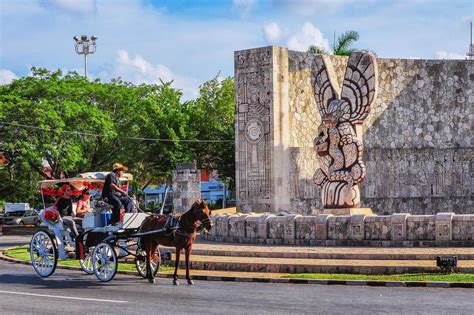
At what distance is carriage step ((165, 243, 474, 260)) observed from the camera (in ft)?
65.3

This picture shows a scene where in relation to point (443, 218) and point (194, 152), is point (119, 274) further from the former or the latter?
point (194, 152)

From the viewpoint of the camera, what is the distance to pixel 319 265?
1891cm

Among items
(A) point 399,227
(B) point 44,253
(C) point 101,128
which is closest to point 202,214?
(B) point 44,253

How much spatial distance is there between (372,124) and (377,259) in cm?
1851

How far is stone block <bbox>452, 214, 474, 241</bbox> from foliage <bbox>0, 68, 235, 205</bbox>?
22442mm

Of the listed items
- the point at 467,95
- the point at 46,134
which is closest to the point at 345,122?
the point at 467,95

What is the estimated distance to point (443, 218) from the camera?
22.3 m

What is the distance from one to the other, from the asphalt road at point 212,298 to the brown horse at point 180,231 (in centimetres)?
56

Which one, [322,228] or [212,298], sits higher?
[322,228]

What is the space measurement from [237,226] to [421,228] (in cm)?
589

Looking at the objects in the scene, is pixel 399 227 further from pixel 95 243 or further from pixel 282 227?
pixel 95 243

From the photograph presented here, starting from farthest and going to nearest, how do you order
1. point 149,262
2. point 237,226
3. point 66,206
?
point 237,226 < point 66,206 < point 149,262

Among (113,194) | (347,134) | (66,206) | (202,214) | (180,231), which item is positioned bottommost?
(180,231)

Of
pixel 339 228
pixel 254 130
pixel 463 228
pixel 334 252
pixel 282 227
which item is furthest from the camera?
pixel 254 130
